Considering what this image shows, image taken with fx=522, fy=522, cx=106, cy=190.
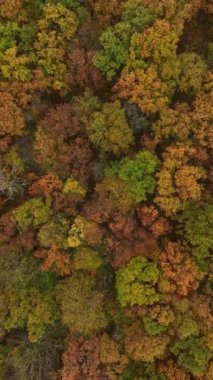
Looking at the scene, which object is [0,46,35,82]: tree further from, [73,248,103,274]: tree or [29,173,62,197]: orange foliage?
[73,248,103,274]: tree

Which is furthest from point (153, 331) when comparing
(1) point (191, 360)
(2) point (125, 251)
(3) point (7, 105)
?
(3) point (7, 105)

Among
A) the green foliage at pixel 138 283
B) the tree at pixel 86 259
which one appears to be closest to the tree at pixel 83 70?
the tree at pixel 86 259

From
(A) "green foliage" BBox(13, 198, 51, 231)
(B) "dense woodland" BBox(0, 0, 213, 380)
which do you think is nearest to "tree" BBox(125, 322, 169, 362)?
(B) "dense woodland" BBox(0, 0, 213, 380)

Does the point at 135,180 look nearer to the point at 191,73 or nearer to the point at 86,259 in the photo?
the point at 86,259

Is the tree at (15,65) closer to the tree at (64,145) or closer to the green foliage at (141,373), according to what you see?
the tree at (64,145)

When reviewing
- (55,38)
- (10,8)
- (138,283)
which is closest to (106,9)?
(55,38)

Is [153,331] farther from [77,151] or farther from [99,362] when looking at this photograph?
[77,151]
